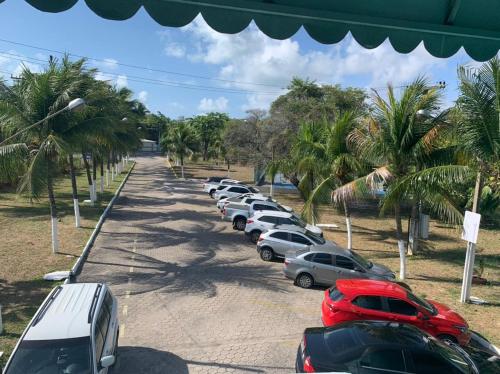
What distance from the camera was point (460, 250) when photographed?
21.8 meters

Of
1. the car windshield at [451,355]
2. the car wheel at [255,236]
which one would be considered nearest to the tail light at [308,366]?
the car windshield at [451,355]

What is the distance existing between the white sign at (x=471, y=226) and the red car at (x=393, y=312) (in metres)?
3.76

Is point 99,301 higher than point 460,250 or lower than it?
higher

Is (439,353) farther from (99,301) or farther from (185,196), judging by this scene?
(185,196)

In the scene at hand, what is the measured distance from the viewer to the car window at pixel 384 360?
7117 mm

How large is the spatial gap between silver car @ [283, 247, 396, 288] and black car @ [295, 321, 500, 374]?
6261 millimetres

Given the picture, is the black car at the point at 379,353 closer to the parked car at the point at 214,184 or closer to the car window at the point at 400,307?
the car window at the point at 400,307

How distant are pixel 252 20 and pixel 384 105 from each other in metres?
14.1

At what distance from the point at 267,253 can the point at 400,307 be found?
7.67 meters

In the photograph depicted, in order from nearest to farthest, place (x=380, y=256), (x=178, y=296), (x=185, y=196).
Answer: (x=178, y=296) → (x=380, y=256) → (x=185, y=196)

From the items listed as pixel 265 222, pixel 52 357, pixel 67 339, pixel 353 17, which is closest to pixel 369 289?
pixel 67 339

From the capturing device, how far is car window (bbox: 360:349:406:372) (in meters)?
7.12

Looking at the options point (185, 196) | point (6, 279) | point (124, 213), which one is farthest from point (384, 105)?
point (185, 196)

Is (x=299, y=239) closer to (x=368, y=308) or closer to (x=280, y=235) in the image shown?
(x=280, y=235)
